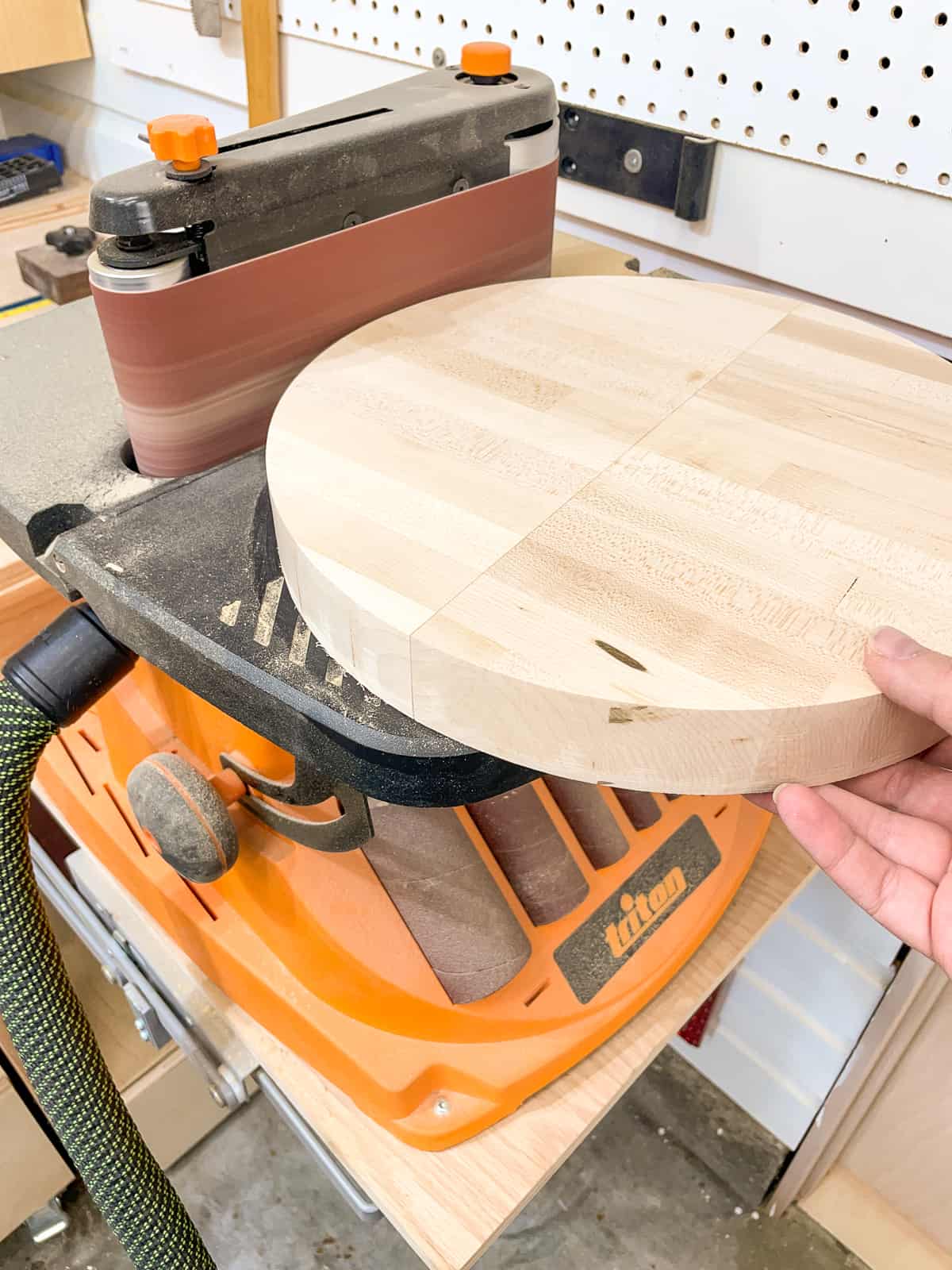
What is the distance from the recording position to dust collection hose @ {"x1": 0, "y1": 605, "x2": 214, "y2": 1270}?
532 mm

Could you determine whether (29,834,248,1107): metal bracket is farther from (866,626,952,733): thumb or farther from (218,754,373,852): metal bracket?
(866,626,952,733): thumb

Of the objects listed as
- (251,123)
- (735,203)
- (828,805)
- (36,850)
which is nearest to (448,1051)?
(828,805)

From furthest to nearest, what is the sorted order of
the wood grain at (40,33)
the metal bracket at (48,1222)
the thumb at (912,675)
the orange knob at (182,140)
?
1. the wood grain at (40,33)
2. the metal bracket at (48,1222)
3. the orange knob at (182,140)
4. the thumb at (912,675)

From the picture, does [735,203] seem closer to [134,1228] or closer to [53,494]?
[53,494]

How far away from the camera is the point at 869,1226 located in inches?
46.1

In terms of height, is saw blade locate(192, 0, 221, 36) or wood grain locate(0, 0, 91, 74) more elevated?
saw blade locate(192, 0, 221, 36)

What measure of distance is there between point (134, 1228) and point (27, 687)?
410mm

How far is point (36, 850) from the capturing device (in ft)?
3.23

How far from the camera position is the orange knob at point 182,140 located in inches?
18.9

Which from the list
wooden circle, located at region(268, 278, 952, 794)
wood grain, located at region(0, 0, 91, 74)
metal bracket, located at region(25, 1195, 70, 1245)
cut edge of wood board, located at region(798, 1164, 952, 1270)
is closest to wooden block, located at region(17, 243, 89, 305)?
wood grain, located at region(0, 0, 91, 74)

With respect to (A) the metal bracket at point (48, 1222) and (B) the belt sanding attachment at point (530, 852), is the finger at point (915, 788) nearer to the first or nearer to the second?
(B) the belt sanding attachment at point (530, 852)

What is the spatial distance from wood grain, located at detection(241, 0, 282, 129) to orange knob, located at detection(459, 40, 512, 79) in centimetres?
57

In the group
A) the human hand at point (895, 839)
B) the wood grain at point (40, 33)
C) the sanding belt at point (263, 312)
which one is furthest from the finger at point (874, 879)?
the wood grain at point (40, 33)

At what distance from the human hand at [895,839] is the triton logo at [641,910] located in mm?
189
